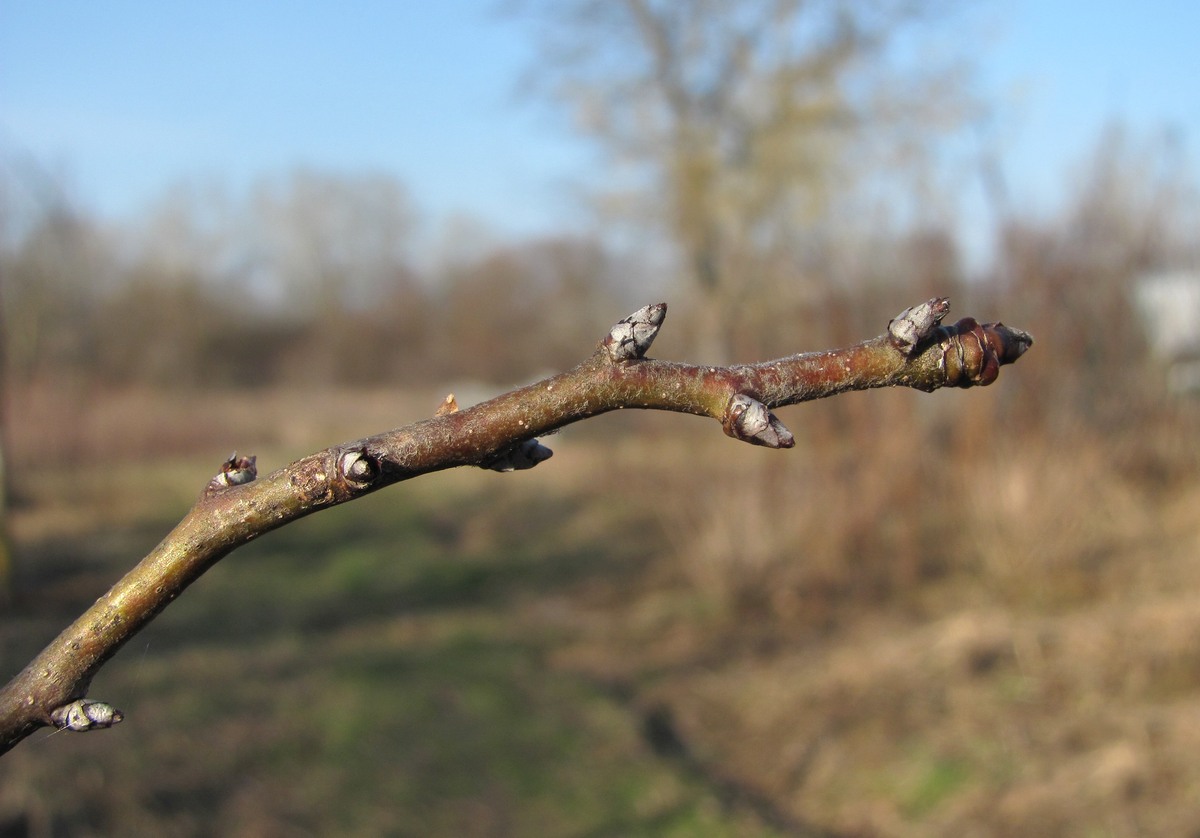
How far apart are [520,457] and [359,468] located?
0.48 ft

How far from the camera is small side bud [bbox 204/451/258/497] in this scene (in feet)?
2.58

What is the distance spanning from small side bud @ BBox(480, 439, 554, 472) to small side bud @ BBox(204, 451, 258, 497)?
181 millimetres

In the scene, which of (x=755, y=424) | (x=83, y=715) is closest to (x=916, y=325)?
(x=755, y=424)

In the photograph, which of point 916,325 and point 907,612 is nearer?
point 916,325

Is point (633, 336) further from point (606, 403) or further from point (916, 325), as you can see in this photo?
point (916, 325)

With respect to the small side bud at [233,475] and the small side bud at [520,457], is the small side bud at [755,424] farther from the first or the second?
the small side bud at [233,475]

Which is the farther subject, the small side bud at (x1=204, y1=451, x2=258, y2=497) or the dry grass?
the dry grass

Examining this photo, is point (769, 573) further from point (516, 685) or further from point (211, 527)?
point (211, 527)

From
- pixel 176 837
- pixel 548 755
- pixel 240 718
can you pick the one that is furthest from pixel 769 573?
pixel 176 837

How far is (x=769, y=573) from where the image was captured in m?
7.15

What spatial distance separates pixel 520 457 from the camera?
0.79 m

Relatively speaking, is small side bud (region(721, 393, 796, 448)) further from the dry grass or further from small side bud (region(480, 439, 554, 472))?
the dry grass

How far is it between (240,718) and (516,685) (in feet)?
4.99

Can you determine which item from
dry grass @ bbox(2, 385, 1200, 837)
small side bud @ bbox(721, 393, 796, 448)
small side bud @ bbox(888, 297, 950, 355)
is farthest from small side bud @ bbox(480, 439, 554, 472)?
dry grass @ bbox(2, 385, 1200, 837)
